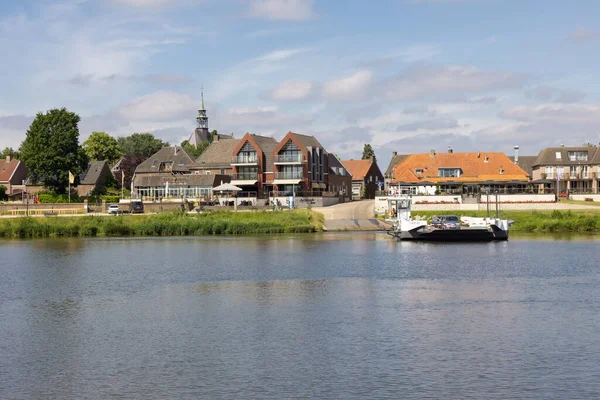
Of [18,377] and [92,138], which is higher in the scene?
[92,138]

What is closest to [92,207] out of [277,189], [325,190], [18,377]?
[277,189]

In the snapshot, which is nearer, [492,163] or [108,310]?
[108,310]

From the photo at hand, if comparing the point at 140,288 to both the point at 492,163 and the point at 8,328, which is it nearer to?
the point at 8,328

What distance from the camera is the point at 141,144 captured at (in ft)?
603

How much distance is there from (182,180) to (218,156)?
43.7 ft

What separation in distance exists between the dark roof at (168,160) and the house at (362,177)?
1378 inches

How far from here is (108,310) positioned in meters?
36.7

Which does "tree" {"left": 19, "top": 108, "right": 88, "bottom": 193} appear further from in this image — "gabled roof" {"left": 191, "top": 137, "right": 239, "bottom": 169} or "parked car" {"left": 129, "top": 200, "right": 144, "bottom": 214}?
"parked car" {"left": 129, "top": 200, "right": 144, "bottom": 214}

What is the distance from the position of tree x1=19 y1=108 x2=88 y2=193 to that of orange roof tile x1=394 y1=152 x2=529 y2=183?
2126 inches

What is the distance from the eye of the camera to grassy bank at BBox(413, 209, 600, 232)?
275ft

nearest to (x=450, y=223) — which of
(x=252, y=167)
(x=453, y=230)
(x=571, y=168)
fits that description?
(x=453, y=230)

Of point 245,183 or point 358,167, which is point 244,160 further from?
point 358,167

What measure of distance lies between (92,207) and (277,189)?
99.3 ft

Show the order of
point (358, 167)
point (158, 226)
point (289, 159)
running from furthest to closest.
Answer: point (358, 167) < point (289, 159) < point (158, 226)
